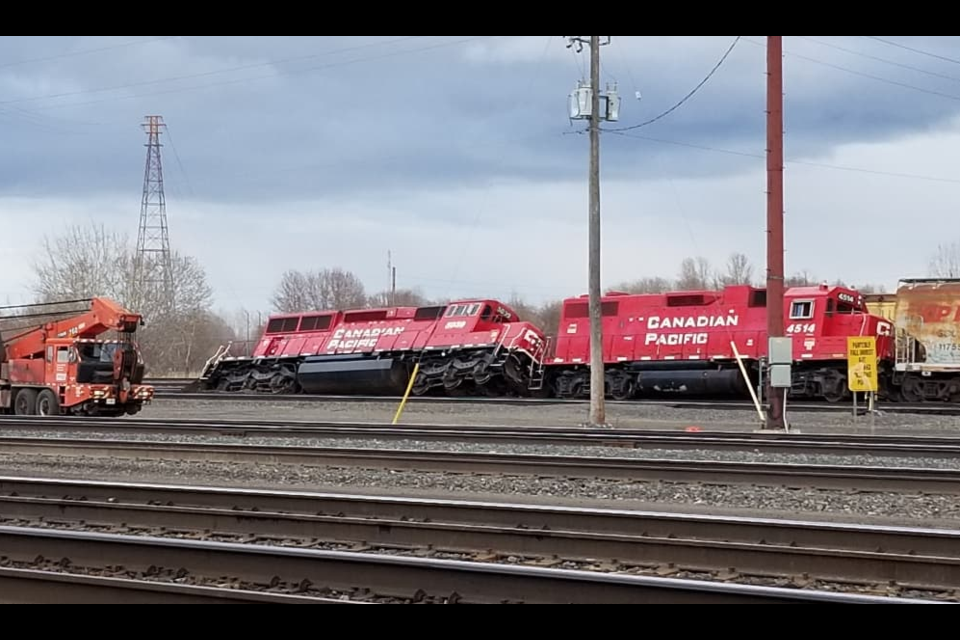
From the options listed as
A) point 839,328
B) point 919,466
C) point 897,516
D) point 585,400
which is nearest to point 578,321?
point 585,400

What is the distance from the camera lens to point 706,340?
28.5 m

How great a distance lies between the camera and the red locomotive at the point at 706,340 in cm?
2720

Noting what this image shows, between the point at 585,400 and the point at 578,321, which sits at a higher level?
the point at 578,321

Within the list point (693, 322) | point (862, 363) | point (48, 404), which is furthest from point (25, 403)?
point (862, 363)

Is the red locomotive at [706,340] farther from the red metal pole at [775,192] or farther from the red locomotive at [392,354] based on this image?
the red metal pole at [775,192]

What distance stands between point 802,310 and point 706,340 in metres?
2.87

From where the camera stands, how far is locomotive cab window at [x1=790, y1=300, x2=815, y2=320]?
27.5 meters

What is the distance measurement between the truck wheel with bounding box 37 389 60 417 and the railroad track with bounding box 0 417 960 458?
319 centimetres

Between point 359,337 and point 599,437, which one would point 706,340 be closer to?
point 359,337

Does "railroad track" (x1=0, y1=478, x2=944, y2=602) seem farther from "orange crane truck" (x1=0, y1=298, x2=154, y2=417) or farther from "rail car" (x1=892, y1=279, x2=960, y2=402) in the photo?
"rail car" (x1=892, y1=279, x2=960, y2=402)
